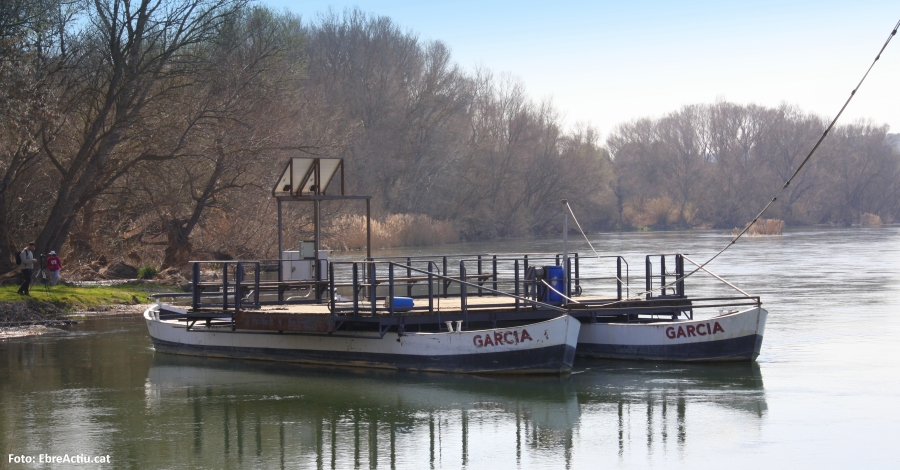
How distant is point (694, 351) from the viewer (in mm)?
18328

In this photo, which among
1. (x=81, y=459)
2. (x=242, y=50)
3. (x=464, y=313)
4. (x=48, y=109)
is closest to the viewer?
(x=81, y=459)

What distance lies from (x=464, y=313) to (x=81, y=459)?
25.1ft

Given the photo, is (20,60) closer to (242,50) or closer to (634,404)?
(242,50)

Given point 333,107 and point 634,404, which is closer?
point 634,404

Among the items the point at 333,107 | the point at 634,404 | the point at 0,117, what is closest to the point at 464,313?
the point at 634,404

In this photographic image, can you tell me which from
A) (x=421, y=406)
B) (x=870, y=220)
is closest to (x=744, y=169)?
(x=870, y=220)

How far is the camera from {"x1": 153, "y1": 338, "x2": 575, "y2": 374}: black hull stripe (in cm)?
1681

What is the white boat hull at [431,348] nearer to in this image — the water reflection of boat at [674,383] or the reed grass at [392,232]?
the water reflection of boat at [674,383]

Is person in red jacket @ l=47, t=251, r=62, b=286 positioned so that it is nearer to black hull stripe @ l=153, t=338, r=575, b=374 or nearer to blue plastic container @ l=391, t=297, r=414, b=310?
A: black hull stripe @ l=153, t=338, r=575, b=374

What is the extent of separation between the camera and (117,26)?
3212 cm

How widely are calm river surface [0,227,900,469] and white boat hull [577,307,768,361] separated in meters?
0.33

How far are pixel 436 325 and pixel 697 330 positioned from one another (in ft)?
15.9

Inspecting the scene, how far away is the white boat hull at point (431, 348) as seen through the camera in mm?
16719

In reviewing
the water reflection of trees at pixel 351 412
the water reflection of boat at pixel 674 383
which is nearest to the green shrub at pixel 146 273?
the water reflection of trees at pixel 351 412
